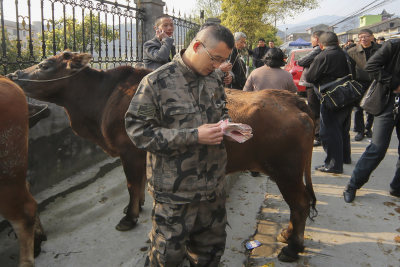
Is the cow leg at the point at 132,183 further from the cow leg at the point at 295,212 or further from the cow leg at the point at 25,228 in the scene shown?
the cow leg at the point at 295,212

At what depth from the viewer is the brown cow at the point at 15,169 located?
98.0 inches

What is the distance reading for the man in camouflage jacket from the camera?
1.79m

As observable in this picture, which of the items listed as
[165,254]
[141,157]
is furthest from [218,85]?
[141,157]

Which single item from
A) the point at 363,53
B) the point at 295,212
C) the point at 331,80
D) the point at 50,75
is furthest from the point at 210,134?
the point at 363,53

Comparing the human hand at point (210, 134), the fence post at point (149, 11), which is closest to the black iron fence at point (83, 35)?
Result: the fence post at point (149, 11)

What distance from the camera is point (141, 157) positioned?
3322mm

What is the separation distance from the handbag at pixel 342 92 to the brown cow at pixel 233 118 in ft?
6.48

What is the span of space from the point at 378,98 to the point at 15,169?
4107mm

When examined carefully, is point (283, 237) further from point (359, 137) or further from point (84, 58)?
point (359, 137)

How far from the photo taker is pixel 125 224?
348cm

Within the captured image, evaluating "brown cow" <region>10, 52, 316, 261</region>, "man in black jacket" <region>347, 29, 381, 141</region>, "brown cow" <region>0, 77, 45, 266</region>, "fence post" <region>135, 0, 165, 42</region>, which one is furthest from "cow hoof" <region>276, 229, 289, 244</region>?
"fence post" <region>135, 0, 165, 42</region>

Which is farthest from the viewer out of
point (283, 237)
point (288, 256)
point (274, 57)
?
point (274, 57)

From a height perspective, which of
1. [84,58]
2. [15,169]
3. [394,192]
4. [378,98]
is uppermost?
[84,58]

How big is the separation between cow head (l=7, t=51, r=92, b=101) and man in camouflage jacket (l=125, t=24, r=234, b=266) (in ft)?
6.55
